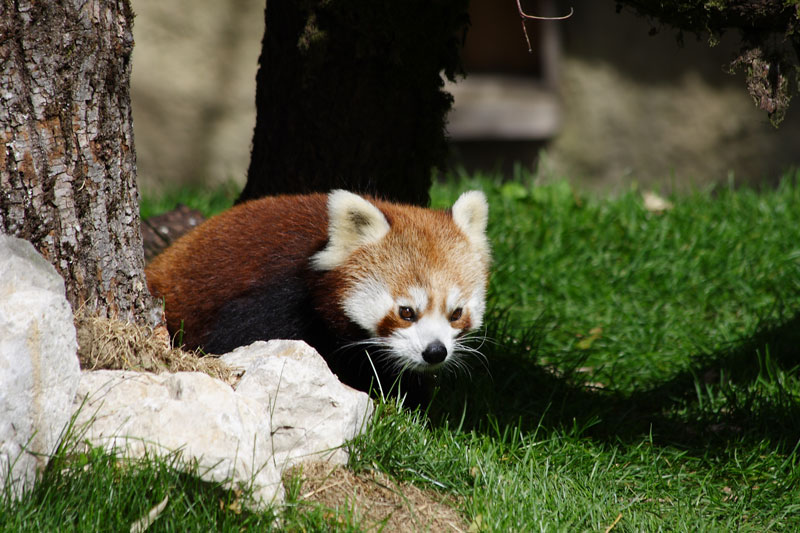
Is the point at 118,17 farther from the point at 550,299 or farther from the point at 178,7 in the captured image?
the point at 178,7

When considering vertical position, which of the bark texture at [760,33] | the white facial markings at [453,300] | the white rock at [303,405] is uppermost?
the bark texture at [760,33]

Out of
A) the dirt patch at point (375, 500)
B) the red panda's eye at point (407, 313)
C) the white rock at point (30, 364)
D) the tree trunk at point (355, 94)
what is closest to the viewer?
the white rock at point (30, 364)

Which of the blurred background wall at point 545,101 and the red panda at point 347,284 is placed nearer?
the red panda at point 347,284

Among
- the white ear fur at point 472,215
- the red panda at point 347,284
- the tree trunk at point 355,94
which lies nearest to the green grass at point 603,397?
the red panda at point 347,284

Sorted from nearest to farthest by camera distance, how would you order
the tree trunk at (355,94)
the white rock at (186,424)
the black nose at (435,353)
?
the white rock at (186,424), the black nose at (435,353), the tree trunk at (355,94)

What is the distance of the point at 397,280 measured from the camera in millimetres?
3086

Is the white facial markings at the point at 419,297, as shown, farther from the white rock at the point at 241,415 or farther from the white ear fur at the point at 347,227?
the white rock at the point at 241,415

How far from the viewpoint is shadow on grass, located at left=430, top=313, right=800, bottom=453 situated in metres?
3.28

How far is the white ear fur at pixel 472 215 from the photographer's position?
11.0 feet

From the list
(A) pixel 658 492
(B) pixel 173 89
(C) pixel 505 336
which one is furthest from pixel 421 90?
(B) pixel 173 89

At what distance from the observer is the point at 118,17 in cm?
253

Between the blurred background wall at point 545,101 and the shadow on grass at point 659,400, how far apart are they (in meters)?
3.42

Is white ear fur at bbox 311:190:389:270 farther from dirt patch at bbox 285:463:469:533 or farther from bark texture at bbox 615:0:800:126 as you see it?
bark texture at bbox 615:0:800:126

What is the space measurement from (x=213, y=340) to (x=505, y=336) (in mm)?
1433
